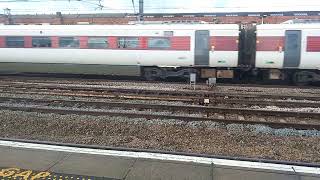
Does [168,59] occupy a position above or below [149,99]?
above

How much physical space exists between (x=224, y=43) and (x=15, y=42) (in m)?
10.6

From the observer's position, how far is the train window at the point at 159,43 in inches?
634

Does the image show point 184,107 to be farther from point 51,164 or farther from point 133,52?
point 133,52

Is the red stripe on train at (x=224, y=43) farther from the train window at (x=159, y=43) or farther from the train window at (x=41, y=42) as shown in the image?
the train window at (x=41, y=42)

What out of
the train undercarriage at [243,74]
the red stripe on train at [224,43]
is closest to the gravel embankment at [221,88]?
the train undercarriage at [243,74]

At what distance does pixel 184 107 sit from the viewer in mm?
10492

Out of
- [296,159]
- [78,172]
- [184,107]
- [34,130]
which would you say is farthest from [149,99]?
[78,172]

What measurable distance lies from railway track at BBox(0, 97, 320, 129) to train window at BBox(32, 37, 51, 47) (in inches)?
254

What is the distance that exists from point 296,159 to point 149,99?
609 cm

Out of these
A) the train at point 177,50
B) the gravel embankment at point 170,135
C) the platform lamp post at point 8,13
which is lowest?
the gravel embankment at point 170,135

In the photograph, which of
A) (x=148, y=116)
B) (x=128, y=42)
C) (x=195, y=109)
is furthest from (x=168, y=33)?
(x=148, y=116)

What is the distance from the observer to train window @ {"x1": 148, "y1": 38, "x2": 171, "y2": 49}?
52.8ft

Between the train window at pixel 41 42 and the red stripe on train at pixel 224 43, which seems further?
the train window at pixel 41 42

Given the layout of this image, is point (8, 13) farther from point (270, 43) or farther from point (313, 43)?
point (313, 43)
